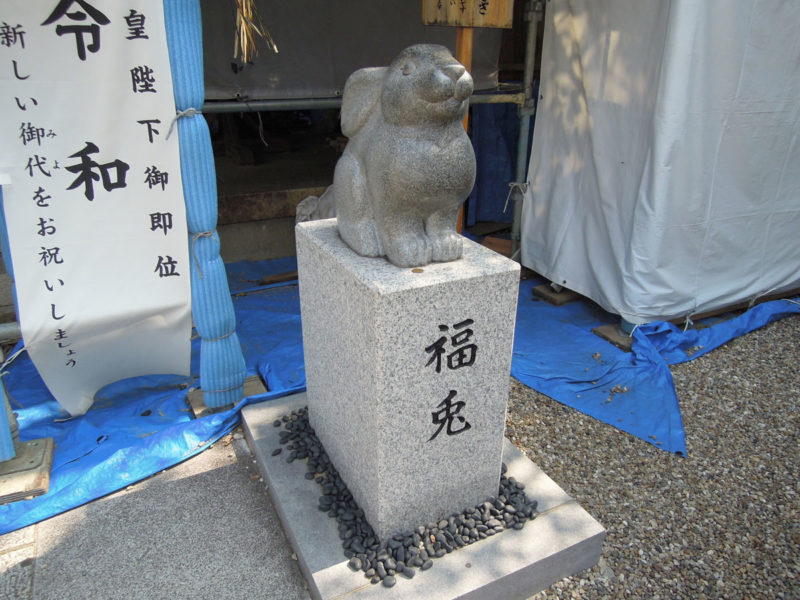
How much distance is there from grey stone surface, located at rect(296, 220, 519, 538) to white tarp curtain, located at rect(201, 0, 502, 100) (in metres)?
2.96

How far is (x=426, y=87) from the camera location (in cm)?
200

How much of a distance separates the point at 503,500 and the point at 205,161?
225cm

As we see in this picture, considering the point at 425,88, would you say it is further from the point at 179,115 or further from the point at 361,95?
the point at 179,115

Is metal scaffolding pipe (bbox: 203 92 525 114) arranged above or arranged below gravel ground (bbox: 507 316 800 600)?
above

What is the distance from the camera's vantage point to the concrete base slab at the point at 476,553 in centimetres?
214

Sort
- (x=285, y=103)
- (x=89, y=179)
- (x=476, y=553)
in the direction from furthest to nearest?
(x=285, y=103) < (x=89, y=179) < (x=476, y=553)

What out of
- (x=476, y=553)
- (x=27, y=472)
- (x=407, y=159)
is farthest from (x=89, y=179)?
(x=476, y=553)

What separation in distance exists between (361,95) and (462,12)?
194cm

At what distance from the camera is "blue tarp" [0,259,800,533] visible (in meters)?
2.97

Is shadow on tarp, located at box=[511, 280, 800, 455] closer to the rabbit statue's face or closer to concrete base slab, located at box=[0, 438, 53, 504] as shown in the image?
the rabbit statue's face

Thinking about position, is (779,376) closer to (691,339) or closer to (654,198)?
(691,339)

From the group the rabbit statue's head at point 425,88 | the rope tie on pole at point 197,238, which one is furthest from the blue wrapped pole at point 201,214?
the rabbit statue's head at point 425,88

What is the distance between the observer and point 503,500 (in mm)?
2562

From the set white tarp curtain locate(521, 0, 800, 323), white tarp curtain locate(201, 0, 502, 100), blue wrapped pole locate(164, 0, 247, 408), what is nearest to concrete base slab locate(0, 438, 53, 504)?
blue wrapped pole locate(164, 0, 247, 408)
